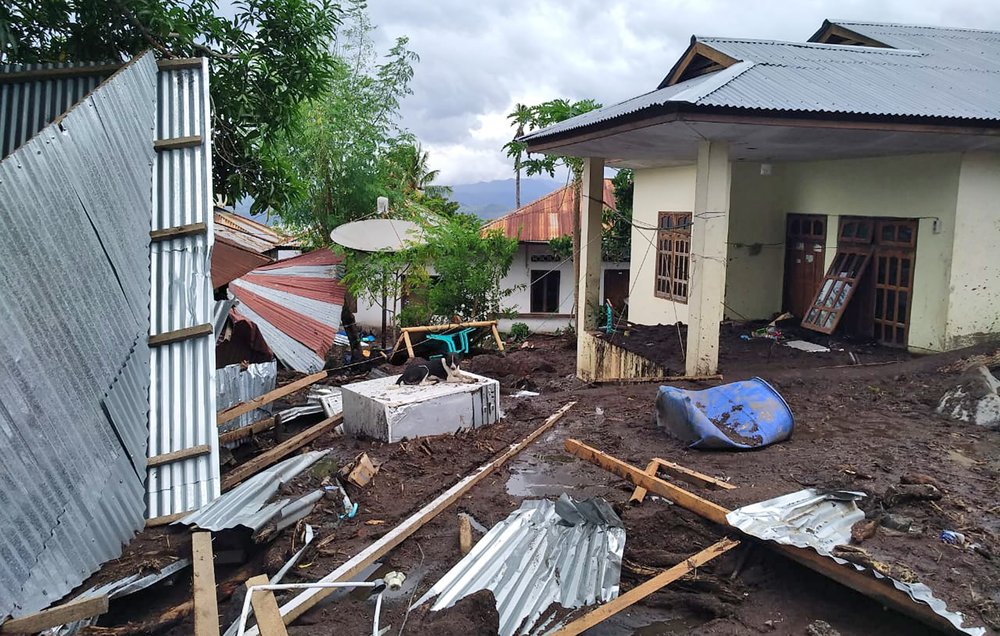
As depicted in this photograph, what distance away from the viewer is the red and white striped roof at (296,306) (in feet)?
36.8

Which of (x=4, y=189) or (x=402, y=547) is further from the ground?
(x=4, y=189)

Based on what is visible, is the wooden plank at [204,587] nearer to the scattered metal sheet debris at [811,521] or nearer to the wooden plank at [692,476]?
the scattered metal sheet debris at [811,521]

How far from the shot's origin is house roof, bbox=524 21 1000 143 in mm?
8195

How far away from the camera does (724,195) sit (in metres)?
9.03

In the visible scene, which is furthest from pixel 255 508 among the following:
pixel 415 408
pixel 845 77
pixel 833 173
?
pixel 833 173

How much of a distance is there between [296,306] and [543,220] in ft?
39.5

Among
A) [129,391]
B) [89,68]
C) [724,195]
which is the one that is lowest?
[129,391]

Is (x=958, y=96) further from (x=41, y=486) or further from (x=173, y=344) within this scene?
(x=41, y=486)

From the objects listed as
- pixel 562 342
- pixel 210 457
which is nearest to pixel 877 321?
pixel 562 342

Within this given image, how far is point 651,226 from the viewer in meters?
16.3

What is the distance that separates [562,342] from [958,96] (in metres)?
10.0

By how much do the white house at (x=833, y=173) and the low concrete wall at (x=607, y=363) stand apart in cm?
11

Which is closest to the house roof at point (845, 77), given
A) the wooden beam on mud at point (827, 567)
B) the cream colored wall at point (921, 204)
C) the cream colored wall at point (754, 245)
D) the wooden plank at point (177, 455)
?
the cream colored wall at point (921, 204)

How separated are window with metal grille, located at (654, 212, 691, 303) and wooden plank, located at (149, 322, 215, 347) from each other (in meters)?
11.0
